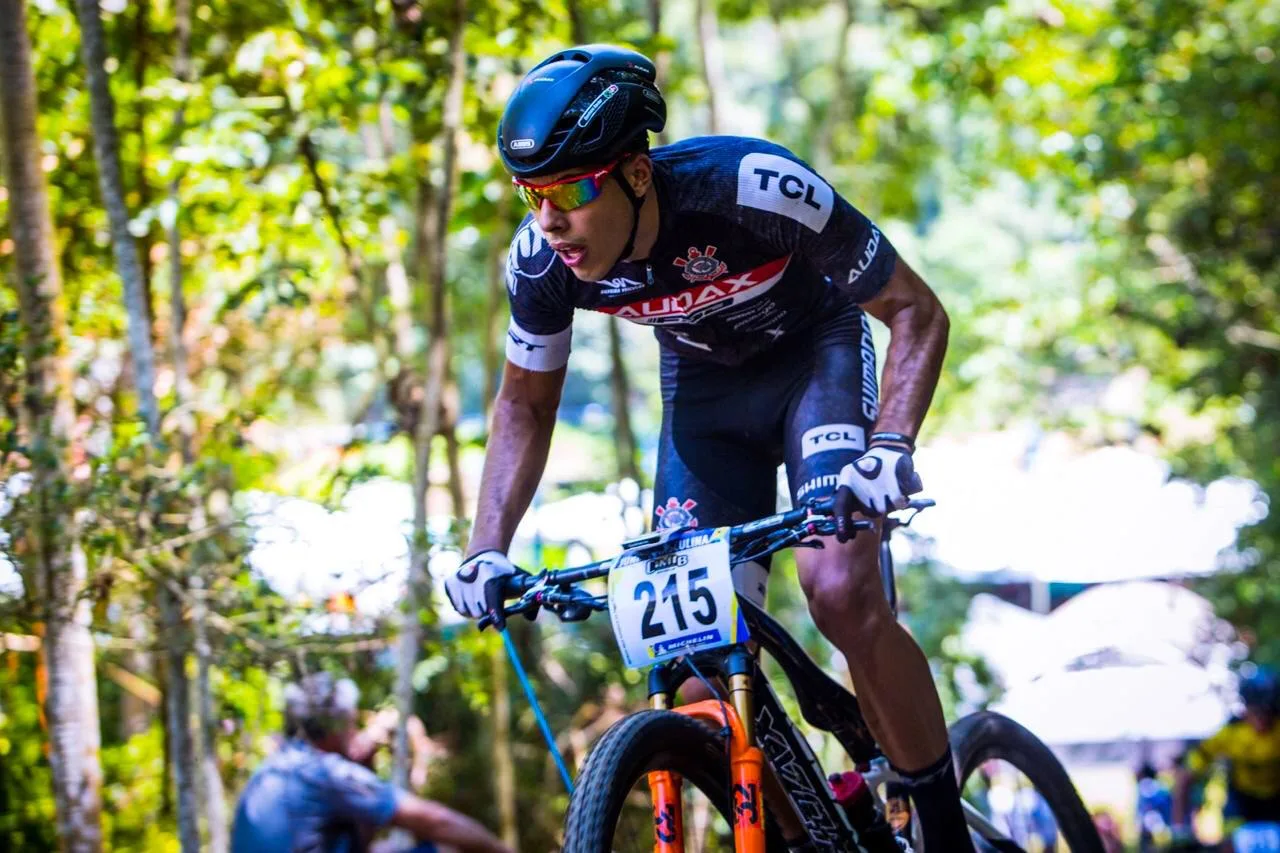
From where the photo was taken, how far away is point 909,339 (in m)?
3.59

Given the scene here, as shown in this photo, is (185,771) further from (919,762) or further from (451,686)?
(451,686)

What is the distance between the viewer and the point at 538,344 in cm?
393

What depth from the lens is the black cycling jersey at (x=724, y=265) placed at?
3.58 meters

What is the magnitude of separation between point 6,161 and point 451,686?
6.41 meters

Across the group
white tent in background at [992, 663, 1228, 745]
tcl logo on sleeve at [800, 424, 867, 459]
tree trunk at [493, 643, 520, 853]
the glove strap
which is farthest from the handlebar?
white tent in background at [992, 663, 1228, 745]

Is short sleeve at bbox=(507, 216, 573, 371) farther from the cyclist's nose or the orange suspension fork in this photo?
the orange suspension fork

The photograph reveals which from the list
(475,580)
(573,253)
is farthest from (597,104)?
(475,580)

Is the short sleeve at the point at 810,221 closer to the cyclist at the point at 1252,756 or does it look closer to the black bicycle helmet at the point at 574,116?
the black bicycle helmet at the point at 574,116

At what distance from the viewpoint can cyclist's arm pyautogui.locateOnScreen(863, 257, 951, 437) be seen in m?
3.50

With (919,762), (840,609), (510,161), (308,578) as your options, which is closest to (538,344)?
(510,161)

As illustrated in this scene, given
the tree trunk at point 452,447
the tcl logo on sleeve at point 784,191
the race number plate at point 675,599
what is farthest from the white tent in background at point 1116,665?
the race number plate at point 675,599

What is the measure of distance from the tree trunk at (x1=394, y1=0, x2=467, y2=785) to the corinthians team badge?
10.6 feet

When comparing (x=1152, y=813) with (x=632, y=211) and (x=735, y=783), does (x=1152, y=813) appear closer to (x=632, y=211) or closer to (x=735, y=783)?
(x=735, y=783)

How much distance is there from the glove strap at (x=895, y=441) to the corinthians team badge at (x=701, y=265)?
2.08 feet
